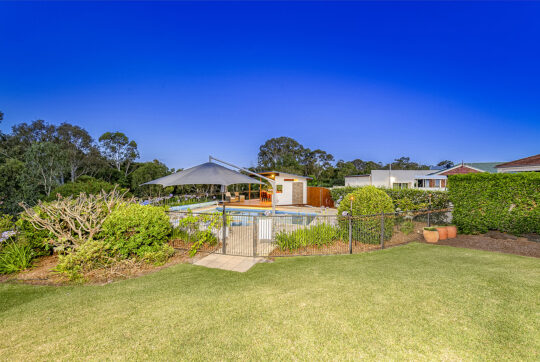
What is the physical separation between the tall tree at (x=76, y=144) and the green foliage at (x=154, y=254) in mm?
33533

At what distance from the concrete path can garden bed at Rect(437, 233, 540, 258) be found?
598 cm

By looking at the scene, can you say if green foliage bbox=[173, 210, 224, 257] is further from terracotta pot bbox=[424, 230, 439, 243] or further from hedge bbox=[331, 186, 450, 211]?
hedge bbox=[331, 186, 450, 211]

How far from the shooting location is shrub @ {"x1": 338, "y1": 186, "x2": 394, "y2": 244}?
6769 mm

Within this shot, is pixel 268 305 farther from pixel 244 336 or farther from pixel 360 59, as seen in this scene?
pixel 360 59

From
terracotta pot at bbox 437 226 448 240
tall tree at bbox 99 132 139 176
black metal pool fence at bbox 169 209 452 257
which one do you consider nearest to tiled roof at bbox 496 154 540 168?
terracotta pot at bbox 437 226 448 240

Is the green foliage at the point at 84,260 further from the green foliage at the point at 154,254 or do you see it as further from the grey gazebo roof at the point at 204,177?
the grey gazebo roof at the point at 204,177

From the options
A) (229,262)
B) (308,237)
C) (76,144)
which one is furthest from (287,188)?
(76,144)

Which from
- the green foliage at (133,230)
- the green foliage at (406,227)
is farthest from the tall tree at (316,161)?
the green foliage at (133,230)

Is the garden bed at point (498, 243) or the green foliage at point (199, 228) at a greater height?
the green foliage at point (199, 228)

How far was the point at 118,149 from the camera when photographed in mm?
37125

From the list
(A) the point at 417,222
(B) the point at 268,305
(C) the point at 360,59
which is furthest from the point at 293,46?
(B) the point at 268,305

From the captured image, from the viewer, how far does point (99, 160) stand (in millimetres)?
33125

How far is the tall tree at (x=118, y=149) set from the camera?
35.7 meters

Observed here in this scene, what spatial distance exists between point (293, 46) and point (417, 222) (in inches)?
509
